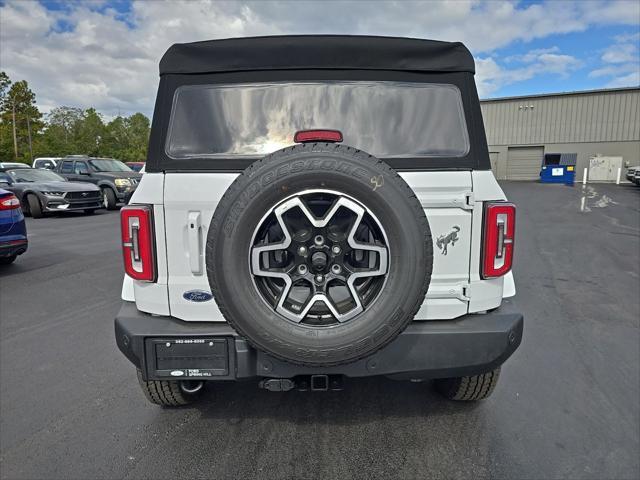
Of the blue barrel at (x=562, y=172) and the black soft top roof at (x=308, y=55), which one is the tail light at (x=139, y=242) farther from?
the blue barrel at (x=562, y=172)

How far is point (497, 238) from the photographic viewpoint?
230 cm

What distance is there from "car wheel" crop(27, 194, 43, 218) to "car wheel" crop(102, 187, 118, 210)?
226 centimetres

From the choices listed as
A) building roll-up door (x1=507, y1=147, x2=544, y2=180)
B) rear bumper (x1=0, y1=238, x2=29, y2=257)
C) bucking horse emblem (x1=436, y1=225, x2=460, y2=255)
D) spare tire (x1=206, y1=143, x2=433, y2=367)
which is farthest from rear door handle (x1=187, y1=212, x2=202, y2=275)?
building roll-up door (x1=507, y1=147, x2=544, y2=180)

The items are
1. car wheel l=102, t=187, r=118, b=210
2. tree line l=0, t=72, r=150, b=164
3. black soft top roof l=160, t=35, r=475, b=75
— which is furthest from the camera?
tree line l=0, t=72, r=150, b=164

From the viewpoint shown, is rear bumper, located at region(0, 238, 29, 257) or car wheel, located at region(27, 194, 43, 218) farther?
car wheel, located at region(27, 194, 43, 218)

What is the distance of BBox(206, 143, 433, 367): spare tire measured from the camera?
6.38 ft

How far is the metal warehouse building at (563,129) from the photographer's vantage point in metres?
34.5

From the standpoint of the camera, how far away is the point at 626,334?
419 centimetres

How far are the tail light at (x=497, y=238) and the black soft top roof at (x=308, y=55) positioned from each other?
32.5 inches

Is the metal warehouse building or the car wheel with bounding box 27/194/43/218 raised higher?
the metal warehouse building

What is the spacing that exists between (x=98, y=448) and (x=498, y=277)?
8.24ft

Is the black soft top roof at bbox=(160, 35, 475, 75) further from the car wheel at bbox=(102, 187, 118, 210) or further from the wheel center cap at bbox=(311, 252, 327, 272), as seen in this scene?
the car wheel at bbox=(102, 187, 118, 210)

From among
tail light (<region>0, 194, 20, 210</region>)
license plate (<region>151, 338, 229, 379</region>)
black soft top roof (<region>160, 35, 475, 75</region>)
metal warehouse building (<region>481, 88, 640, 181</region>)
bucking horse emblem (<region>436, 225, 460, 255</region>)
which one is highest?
metal warehouse building (<region>481, 88, 640, 181</region>)

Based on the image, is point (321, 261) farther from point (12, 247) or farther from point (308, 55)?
point (12, 247)
